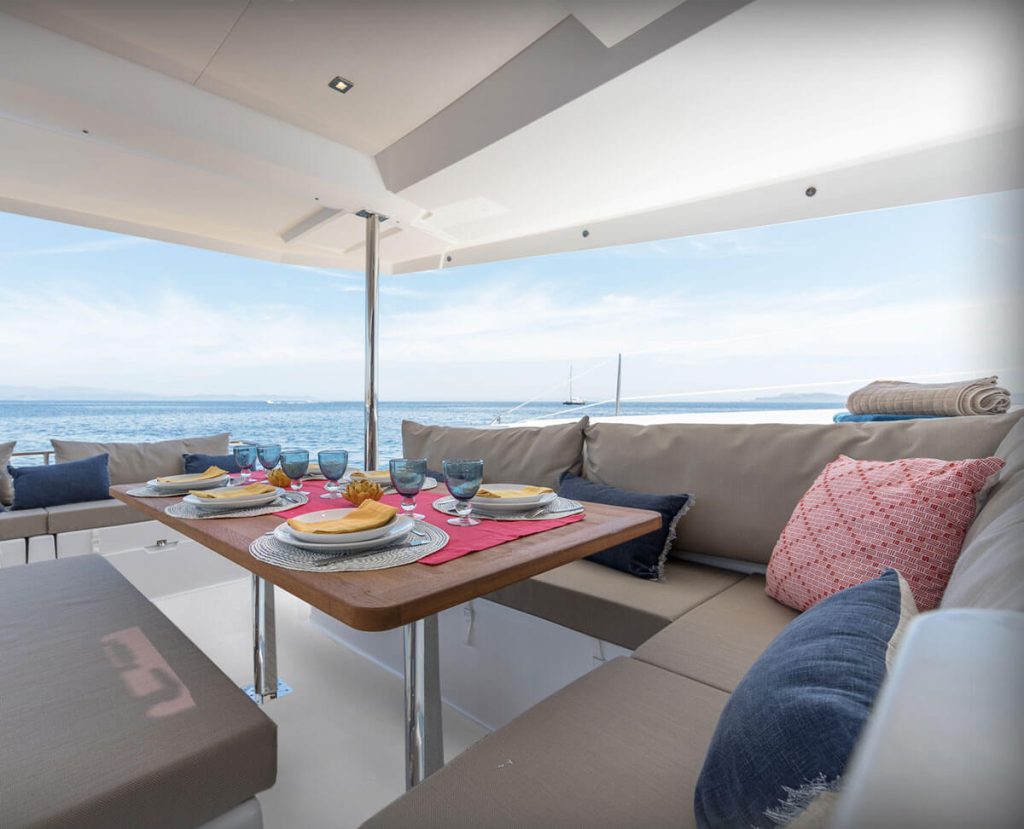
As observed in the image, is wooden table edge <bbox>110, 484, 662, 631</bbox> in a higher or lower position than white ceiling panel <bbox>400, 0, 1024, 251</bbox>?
lower

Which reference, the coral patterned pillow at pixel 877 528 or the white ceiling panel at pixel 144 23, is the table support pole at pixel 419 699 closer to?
the coral patterned pillow at pixel 877 528

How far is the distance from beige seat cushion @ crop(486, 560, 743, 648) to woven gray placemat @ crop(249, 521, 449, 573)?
0.46 metres

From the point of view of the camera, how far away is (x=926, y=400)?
1616 millimetres

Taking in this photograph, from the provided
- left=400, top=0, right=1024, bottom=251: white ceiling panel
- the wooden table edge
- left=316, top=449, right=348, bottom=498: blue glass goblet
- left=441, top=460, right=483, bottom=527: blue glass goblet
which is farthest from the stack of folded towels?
left=316, top=449, right=348, bottom=498: blue glass goblet

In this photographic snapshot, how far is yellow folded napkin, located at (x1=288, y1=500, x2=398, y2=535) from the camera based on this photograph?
2.99 feet

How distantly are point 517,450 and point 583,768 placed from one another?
56.9 inches

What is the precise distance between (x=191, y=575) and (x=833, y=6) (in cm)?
359

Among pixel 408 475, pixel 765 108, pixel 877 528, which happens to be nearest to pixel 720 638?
pixel 877 528

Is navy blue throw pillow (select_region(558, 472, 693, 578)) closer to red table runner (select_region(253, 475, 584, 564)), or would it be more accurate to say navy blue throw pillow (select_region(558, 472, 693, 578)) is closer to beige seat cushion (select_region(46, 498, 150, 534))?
red table runner (select_region(253, 475, 584, 564))

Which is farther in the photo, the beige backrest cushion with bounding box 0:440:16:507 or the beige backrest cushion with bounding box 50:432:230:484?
the beige backrest cushion with bounding box 50:432:230:484

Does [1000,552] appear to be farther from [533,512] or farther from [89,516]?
[89,516]

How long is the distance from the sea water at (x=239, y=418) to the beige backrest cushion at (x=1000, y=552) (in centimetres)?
1251

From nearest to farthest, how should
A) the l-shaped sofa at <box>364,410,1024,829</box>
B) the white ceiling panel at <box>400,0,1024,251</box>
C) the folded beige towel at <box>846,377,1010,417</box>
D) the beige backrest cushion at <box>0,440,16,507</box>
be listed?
1. the l-shaped sofa at <box>364,410,1024,829</box>
2. the folded beige towel at <box>846,377,1010,417</box>
3. the white ceiling panel at <box>400,0,1024,251</box>
4. the beige backrest cushion at <box>0,440,16,507</box>

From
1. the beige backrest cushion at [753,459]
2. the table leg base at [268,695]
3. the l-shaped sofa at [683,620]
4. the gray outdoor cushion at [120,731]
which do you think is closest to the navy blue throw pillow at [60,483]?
the table leg base at [268,695]
